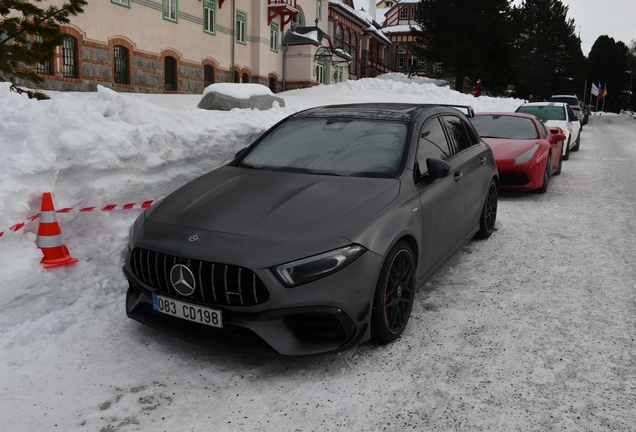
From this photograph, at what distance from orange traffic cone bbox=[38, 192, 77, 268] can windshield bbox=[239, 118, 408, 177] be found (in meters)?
1.62

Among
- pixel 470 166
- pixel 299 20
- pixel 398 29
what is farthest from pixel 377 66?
pixel 470 166

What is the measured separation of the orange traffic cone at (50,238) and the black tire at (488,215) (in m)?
4.20

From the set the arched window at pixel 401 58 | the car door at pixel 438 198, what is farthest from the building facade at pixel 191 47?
the arched window at pixel 401 58

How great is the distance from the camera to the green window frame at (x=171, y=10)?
23266 millimetres

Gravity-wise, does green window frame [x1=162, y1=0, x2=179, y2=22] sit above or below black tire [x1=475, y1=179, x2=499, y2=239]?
above

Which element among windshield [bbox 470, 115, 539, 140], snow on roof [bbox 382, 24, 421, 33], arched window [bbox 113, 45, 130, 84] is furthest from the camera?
snow on roof [bbox 382, 24, 421, 33]

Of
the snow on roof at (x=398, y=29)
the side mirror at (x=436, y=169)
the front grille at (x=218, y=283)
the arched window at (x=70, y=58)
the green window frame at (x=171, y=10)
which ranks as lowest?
the front grille at (x=218, y=283)

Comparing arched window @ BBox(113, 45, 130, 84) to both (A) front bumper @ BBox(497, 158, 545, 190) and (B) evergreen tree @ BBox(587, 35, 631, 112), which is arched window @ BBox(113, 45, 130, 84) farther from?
(B) evergreen tree @ BBox(587, 35, 631, 112)

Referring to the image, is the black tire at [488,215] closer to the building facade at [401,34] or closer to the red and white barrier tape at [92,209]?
the red and white barrier tape at [92,209]

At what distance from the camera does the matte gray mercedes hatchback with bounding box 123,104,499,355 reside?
10.1 ft

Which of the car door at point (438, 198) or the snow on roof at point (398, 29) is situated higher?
the snow on roof at point (398, 29)

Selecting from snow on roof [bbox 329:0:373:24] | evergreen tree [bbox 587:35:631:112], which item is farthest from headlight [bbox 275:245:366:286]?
evergreen tree [bbox 587:35:631:112]

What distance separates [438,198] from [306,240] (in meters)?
1.61

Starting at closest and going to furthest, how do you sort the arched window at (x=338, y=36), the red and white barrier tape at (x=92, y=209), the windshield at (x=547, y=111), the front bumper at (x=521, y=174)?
the red and white barrier tape at (x=92, y=209) → the front bumper at (x=521, y=174) → the windshield at (x=547, y=111) → the arched window at (x=338, y=36)
